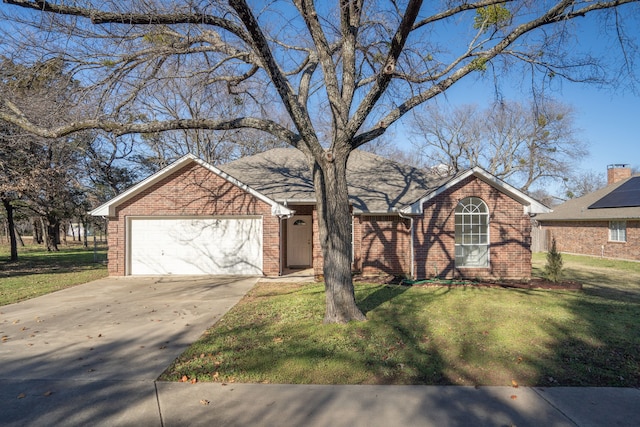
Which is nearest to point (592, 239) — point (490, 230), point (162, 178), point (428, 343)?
point (490, 230)

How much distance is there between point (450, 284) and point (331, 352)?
22.0 feet

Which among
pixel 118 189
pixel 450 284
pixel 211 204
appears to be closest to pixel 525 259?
pixel 450 284

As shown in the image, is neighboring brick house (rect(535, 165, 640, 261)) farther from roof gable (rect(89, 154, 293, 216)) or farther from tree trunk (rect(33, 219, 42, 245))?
tree trunk (rect(33, 219, 42, 245))

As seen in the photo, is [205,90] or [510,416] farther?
[205,90]

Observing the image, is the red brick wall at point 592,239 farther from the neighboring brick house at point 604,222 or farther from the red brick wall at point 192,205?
the red brick wall at point 192,205

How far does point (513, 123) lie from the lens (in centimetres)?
3083

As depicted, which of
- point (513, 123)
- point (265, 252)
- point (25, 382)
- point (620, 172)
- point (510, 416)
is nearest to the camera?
point (510, 416)

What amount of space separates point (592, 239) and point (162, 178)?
23.6 meters

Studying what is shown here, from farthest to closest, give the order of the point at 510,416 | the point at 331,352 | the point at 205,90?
the point at 205,90
the point at 331,352
the point at 510,416

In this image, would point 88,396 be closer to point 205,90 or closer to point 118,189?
point 205,90

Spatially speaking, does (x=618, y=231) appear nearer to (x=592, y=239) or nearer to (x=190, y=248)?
(x=592, y=239)

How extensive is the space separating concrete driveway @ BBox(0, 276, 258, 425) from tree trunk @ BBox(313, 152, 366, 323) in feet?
7.84

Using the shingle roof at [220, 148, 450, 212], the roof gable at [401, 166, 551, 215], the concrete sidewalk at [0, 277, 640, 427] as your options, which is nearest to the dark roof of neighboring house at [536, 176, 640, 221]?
the roof gable at [401, 166, 551, 215]

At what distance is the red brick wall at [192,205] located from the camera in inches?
500
